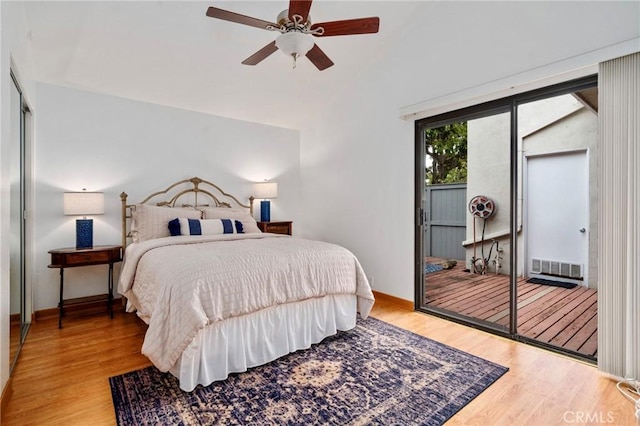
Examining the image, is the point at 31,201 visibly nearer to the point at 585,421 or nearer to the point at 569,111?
the point at 585,421

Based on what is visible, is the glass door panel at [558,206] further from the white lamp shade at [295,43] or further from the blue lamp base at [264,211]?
the blue lamp base at [264,211]

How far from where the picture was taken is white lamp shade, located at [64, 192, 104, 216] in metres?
3.17

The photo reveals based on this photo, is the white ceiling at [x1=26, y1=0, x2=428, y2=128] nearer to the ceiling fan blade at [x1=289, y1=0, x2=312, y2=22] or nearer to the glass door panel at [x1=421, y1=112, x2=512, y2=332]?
the ceiling fan blade at [x1=289, y1=0, x2=312, y2=22]

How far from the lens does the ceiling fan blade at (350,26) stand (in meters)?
2.25

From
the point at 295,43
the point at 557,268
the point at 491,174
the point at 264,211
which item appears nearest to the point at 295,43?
the point at 295,43

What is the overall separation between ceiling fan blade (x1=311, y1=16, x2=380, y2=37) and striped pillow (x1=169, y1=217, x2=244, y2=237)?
2393 millimetres

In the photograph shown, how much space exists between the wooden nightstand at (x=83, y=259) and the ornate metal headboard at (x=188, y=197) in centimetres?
43

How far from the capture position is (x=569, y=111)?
3.99 meters

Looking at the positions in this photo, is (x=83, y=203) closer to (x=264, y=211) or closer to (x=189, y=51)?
(x=189, y=51)

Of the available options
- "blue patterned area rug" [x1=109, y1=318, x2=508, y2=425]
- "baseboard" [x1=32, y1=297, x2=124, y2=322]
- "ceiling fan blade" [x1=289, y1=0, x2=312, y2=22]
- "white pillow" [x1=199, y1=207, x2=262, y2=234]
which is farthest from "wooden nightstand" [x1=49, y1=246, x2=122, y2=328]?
"ceiling fan blade" [x1=289, y1=0, x2=312, y2=22]

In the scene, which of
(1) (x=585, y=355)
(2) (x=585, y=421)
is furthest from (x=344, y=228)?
(2) (x=585, y=421)

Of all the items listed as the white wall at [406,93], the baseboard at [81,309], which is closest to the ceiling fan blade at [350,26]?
the white wall at [406,93]

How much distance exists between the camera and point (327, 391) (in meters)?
1.97


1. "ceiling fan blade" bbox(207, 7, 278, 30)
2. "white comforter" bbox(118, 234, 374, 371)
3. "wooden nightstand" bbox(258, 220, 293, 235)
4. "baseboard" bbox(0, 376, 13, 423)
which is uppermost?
"ceiling fan blade" bbox(207, 7, 278, 30)
